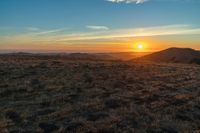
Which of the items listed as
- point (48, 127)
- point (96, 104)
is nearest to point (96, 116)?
point (96, 104)

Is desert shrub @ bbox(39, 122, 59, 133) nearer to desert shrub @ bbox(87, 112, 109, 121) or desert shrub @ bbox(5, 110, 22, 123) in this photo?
desert shrub @ bbox(5, 110, 22, 123)

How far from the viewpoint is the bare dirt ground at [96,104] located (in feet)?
49.5

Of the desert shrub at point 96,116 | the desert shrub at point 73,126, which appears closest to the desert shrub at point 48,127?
the desert shrub at point 73,126

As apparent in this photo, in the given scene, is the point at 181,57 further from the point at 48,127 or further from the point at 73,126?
the point at 48,127

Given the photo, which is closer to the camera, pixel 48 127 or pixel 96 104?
pixel 48 127

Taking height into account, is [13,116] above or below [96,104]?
below

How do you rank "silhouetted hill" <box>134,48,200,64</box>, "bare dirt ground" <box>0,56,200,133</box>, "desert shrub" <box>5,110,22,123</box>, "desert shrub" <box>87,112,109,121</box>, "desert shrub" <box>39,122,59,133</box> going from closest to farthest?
"desert shrub" <box>39,122,59,133</box>, "bare dirt ground" <box>0,56,200,133</box>, "desert shrub" <box>5,110,22,123</box>, "desert shrub" <box>87,112,109,121</box>, "silhouetted hill" <box>134,48,200,64</box>

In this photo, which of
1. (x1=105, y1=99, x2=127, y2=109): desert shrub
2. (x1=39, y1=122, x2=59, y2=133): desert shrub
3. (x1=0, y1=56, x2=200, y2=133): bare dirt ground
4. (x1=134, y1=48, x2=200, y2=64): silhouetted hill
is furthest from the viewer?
(x1=134, y1=48, x2=200, y2=64): silhouetted hill

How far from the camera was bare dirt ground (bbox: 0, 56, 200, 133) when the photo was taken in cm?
1508

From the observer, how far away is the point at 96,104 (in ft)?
61.7

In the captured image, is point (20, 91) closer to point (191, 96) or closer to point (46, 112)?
point (46, 112)

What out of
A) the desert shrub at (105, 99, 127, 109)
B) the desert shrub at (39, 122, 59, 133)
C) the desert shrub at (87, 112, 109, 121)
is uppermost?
the desert shrub at (105, 99, 127, 109)

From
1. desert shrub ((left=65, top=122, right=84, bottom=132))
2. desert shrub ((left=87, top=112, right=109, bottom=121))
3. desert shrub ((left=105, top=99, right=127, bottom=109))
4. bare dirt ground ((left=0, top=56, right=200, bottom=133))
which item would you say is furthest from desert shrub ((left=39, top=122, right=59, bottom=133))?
desert shrub ((left=105, top=99, right=127, bottom=109))

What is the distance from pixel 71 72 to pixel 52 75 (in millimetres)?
2531
